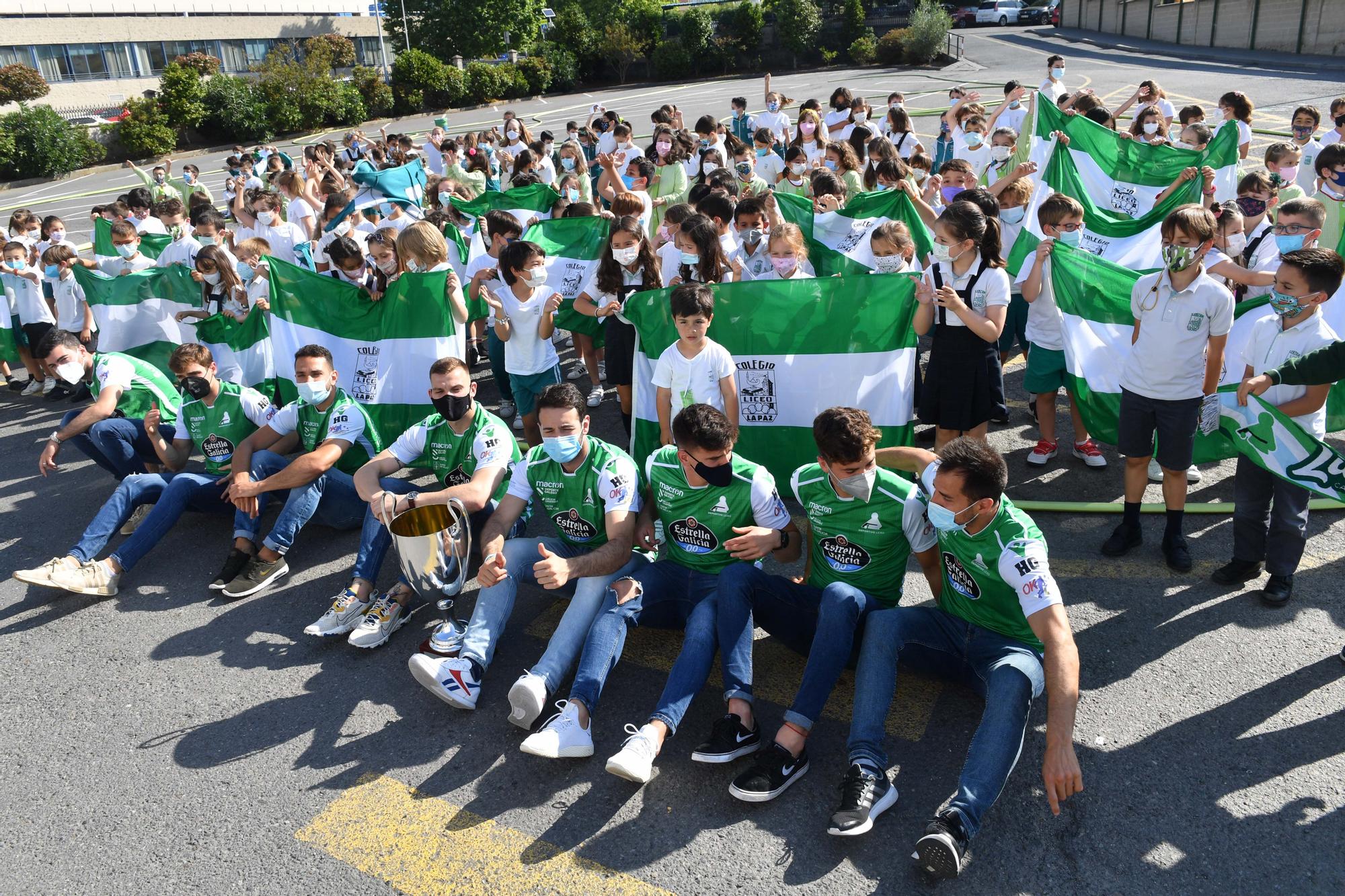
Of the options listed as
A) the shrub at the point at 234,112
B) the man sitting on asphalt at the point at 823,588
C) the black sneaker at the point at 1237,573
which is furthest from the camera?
the shrub at the point at 234,112

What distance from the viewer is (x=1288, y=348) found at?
489cm

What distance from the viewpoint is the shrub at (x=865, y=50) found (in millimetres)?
43219

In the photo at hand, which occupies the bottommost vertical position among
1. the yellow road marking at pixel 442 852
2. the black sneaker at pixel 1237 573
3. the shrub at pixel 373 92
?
the yellow road marking at pixel 442 852

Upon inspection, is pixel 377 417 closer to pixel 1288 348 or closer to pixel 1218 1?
pixel 1288 348

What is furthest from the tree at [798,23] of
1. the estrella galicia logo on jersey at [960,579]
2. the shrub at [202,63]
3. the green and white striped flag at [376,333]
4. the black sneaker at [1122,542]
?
the estrella galicia logo on jersey at [960,579]

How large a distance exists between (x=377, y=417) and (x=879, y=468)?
4575mm

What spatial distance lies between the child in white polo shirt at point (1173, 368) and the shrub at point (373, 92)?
3984cm

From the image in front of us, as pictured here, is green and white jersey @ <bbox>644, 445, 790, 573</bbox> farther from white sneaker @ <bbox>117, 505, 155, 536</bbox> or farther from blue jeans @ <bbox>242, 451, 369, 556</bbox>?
white sneaker @ <bbox>117, 505, 155, 536</bbox>

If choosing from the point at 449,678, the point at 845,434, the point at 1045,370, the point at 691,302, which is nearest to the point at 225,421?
the point at 449,678

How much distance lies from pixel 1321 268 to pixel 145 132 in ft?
124

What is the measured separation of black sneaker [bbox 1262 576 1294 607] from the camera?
500 centimetres

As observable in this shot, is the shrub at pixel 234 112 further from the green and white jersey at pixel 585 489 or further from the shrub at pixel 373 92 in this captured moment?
the green and white jersey at pixel 585 489

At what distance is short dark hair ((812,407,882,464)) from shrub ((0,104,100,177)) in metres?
36.3

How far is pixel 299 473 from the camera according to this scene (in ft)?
20.0
